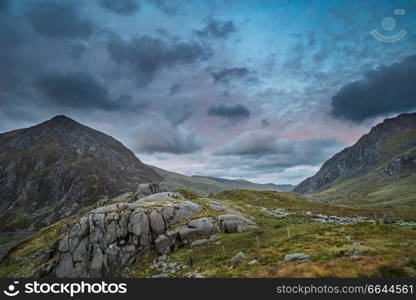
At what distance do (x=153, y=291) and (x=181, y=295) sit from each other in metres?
1.96

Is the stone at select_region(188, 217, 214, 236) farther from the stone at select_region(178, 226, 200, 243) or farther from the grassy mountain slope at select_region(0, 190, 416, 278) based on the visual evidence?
the grassy mountain slope at select_region(0, 190, 416, 278)

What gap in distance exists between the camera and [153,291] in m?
15.6

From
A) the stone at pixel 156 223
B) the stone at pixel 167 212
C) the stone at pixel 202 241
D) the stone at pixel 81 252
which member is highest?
the stone at pixel 167 212

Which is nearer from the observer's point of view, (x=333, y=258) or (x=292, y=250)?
(x=333, y=258)

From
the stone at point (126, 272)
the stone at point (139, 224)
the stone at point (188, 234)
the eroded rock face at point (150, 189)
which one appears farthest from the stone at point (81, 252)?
the eroded rock face at point (150, 189)

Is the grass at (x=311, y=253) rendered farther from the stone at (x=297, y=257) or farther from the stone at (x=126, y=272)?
the stone at (x=126, y=272)

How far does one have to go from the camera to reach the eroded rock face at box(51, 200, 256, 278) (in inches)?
1461

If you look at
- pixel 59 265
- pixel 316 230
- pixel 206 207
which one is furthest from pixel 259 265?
pixel 59 265

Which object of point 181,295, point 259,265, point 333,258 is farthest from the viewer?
point 259,265

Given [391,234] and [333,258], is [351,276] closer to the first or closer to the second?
[333,258]

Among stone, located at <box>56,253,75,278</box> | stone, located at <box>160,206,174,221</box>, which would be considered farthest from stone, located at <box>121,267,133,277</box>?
stone, located at <box>56,253,75,278</box>

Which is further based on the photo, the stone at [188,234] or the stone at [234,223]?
the stone at [234,223]

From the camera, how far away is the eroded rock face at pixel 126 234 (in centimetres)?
3710

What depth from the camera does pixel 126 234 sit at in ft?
130
